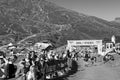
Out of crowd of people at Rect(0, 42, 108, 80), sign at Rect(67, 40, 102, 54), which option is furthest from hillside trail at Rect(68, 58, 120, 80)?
sign at Rect(67, 40, 102, 54)

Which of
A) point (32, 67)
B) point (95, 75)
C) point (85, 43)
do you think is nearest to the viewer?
point (32, 67)

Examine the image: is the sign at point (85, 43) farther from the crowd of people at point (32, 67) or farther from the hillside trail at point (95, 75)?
the crowd of people at point (32, 67)

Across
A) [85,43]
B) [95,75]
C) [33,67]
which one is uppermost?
[85,43]

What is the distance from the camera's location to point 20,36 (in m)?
173

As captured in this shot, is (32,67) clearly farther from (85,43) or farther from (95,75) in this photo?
(85,43)

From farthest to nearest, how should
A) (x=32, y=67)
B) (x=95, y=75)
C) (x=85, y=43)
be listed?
(x=85, y=43) < (x=95, y=75) < (x=32, y=67)

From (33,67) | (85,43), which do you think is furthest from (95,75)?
(85,43)

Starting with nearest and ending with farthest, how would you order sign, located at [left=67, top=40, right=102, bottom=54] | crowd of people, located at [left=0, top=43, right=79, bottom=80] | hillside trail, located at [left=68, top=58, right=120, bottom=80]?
1. crowd of people, located at [left=0, top=43, right=79, bottom=80]
2. hillside trail, located at [left=68, top=58, right=120, bottom=80]
3. sign, located at [left=67, top=40, right=102, bottom=54]

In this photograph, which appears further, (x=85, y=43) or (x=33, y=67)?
(x=85, y=43)

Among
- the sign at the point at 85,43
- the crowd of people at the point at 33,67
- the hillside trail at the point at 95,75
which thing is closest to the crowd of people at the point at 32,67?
the crowd of people at the point at 33,67

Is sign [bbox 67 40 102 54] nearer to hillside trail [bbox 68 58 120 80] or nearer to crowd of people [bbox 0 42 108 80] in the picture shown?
hillside trail [bbox 68 58 120 80]

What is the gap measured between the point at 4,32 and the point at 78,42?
139225 mm

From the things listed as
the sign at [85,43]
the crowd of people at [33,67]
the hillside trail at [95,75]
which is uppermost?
the sign at [85,43]

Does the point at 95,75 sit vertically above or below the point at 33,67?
below
